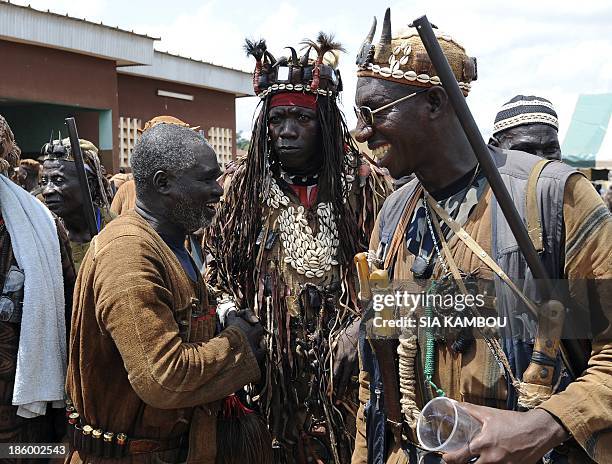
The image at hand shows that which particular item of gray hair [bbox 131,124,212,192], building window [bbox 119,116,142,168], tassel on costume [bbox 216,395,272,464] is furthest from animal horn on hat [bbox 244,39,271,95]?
building window [bbox 119,116,142,168]

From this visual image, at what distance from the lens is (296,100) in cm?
428

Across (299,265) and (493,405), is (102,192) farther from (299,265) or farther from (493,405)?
(493,405)

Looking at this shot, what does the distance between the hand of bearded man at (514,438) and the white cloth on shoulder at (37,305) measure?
215 cm

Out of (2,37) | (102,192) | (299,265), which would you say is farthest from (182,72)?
(299,265)

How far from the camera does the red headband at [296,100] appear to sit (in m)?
4.26

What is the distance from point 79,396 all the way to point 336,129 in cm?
212

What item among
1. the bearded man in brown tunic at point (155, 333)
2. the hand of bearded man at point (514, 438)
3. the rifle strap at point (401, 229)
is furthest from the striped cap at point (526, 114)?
the hand of bearded man at point (514, 438)

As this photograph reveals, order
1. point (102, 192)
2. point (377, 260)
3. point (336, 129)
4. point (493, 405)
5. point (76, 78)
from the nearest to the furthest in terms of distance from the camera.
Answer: point (493, 405)
point (377, 260)
point (336, 129)
point (102, 192)
point (76, 78)

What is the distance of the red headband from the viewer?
168 inches

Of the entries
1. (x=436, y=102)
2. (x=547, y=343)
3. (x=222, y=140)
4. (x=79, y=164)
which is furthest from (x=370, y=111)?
(x=222, y=140)

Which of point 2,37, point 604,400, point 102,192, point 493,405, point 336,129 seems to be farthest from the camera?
point 2,37

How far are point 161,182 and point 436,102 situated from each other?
3.79ft

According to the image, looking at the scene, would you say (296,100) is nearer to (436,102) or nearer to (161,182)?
(161,182)

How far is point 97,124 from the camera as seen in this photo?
1703 centimetres
